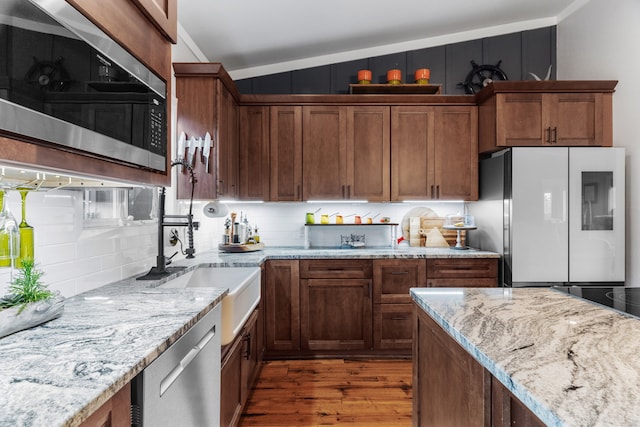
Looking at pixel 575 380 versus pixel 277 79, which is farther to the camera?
pixel 277 79

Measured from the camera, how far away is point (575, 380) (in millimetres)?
722

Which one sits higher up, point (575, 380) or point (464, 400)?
point (575, 380)

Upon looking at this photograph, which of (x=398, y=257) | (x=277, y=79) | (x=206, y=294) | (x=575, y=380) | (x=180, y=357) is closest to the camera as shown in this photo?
(x=575, y=380)

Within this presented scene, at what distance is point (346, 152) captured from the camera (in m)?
3.44

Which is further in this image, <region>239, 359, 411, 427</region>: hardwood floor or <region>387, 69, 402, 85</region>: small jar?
<region>387, 69, 402, 85</region>: small jar

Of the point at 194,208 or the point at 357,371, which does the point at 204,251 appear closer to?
the point at 194,208

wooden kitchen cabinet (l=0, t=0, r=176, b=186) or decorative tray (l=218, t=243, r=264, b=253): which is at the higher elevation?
wooden kitchen cabinet (l=0, t=0, r=176, b=186)

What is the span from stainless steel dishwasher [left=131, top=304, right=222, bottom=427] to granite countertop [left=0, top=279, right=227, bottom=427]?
0.06m

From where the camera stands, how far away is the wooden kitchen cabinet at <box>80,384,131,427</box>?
696 mm

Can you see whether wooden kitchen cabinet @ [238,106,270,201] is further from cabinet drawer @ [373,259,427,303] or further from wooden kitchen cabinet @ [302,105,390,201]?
cabinet drawer @ [373,259,427,303]

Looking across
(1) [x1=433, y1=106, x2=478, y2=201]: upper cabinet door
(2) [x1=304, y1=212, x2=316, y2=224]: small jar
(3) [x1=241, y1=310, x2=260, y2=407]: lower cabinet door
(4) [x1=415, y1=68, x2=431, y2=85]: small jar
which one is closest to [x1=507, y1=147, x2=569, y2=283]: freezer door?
(1) [x1=433, y1=106, x2=478, y2=201]: upper cabinet door

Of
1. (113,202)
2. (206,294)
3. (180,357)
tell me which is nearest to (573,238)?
(206,294)

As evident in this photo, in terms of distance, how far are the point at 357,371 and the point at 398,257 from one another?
98cm

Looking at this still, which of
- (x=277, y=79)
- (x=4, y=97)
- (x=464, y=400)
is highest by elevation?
(x=277, y=79)
